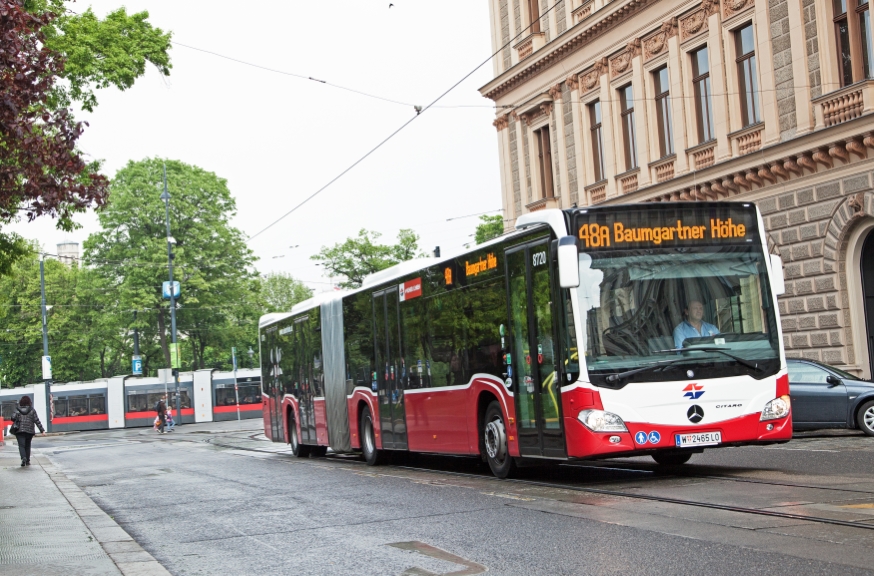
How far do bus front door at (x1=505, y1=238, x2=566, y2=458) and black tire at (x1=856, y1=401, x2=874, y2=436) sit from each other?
25.7 ft

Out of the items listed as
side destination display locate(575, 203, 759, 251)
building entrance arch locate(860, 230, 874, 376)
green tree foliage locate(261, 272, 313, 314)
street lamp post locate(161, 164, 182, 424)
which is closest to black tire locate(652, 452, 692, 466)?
side destination display locate(575, 203, 759, 251)

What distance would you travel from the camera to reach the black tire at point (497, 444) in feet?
46.7

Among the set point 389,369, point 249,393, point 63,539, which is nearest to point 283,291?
point 249,393

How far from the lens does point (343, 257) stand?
8119 centimetres

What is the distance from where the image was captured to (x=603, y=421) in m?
12.1

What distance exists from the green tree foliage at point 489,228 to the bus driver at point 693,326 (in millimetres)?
53982

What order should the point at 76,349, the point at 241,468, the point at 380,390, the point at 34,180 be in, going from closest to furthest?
the point at 34,180 → the point at 380,390 → the point at 241,468 → the point at 76,349

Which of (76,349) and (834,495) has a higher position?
(76,349)

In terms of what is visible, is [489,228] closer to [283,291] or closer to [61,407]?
[61,407]

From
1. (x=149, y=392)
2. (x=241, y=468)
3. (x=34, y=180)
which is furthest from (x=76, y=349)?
(x=34, y=180)

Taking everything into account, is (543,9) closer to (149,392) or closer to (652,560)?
(652,560)

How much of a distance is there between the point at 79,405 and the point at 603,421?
55879mm

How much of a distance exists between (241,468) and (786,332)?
1241 cm

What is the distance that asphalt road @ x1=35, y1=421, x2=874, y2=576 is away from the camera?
7672 mm
